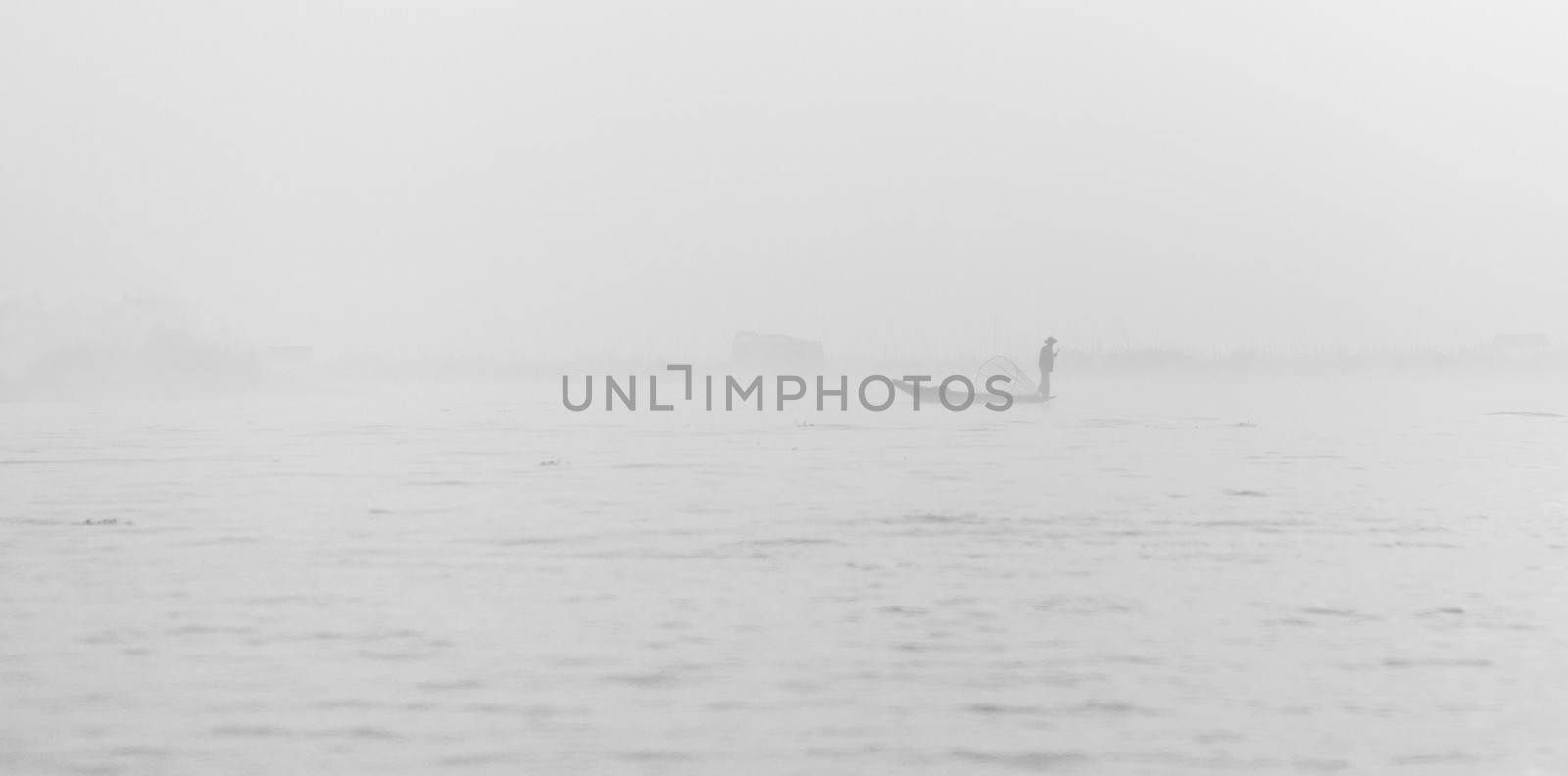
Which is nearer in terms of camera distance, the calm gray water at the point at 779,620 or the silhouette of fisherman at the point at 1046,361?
the calm gray water at the point at 779,620

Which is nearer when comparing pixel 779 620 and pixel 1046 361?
pixel 779 620

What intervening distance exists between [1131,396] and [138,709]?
67513 millimetres

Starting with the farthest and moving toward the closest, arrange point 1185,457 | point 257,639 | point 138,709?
point 1185,457, point 257,639, point 138,709

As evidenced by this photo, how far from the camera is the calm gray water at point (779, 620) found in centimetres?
819

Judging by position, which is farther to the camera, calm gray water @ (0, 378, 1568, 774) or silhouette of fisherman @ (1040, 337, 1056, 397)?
silhouette of fisherman @ (1040, 337, 1056, 397)

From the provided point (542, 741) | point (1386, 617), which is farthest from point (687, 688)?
point (1386, 617)

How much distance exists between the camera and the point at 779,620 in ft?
37.9

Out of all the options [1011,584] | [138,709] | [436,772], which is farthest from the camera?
[1011,584]

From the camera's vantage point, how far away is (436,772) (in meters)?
7.57

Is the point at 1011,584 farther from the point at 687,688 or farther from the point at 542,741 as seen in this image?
the point at 542,741

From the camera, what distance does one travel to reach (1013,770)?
7.69 m

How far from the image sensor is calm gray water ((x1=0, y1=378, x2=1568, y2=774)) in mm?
8188

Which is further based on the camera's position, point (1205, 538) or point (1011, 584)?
point (1205, 538)

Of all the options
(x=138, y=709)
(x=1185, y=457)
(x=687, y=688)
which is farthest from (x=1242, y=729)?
(x=1185, y=457)
